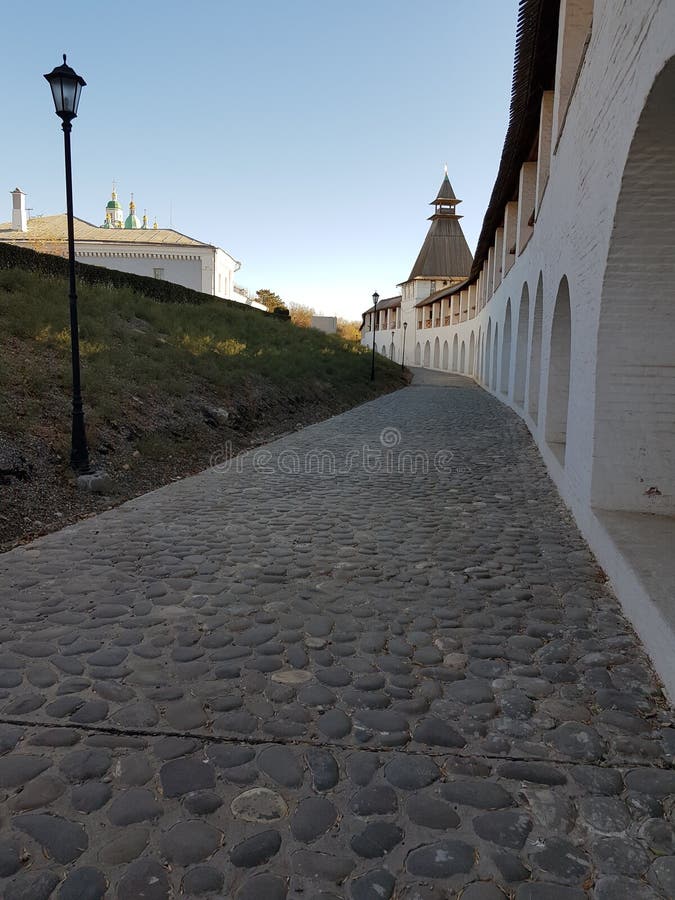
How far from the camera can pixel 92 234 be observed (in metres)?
47.0

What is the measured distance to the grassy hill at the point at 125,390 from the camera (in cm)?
706

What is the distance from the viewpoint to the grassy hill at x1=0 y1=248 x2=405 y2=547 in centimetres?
706

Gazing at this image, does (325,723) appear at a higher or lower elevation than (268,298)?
lower

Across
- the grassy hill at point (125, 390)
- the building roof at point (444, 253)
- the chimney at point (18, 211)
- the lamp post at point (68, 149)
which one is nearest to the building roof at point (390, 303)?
the building roof at point (444, 253)

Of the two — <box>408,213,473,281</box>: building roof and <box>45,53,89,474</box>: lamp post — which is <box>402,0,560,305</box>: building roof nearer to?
<box>45,53,89,474</box>: lamp post

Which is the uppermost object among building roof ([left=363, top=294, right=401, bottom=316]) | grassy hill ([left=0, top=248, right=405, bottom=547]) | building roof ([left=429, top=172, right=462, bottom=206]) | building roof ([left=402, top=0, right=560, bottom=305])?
building roof ([left=429, top=172, right=462, bottom=206])

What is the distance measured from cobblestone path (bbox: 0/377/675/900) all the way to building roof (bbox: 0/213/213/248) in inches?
1767

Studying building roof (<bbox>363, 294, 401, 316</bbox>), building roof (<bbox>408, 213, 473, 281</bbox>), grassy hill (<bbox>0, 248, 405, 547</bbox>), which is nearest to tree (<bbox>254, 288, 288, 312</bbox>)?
building roof (<bbox>363, 294, 401, 316</bbox>)

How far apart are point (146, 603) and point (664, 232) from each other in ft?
14.3

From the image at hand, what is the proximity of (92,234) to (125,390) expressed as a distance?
138 feet

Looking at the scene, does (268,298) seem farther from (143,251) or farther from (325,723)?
(325,723)

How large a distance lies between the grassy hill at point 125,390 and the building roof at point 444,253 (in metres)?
36.4

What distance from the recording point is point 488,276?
1081 inches

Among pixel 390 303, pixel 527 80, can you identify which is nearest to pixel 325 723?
pixel 527 80
